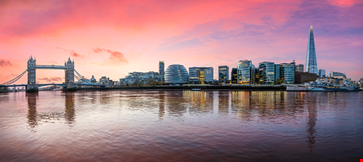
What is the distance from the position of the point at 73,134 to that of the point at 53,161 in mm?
5141

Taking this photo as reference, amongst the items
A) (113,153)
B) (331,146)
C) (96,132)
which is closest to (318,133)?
(331,146)

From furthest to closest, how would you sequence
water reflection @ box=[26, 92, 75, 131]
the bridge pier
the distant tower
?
the distant tower → the bridge pier → water reflection @ box=[26, 92, 75, 131]

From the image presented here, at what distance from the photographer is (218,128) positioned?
1494 cm

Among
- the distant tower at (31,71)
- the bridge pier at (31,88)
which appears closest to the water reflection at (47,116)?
the bridge pier at (31,88)

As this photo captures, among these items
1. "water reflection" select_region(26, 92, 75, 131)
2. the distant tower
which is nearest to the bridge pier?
the distant tower

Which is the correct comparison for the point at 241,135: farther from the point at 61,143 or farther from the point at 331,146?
the point at 61,143

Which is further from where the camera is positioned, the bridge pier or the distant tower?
the distant tower

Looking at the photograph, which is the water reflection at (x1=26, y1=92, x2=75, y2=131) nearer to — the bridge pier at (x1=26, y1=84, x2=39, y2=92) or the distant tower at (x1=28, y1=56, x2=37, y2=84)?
the bridge pier at (x1=26, y1=84, x2=39, y2=92)

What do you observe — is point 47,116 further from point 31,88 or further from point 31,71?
point 31,71

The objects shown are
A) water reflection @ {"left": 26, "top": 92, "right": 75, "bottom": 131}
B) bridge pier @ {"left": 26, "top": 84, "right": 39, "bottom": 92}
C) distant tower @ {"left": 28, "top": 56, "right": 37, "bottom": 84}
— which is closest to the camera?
water reflection @ {"left": 26, "top": 92, "right": 75, "bottom": 131}

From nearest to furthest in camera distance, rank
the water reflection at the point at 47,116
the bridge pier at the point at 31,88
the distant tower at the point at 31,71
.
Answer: the water reflection at the point at 47,116
the bridge pier at the point at 31,88
the distant tower at the point at 31,71

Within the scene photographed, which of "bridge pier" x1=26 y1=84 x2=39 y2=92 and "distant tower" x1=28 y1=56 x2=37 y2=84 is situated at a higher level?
"distant tower" x1=28 y1=56 x2=37 y2=84

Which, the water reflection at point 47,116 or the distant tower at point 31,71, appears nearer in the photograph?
the water reflection at point 47,116

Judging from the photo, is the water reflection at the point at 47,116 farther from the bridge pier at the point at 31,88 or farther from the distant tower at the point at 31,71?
the distant tower at the point at 31,71
